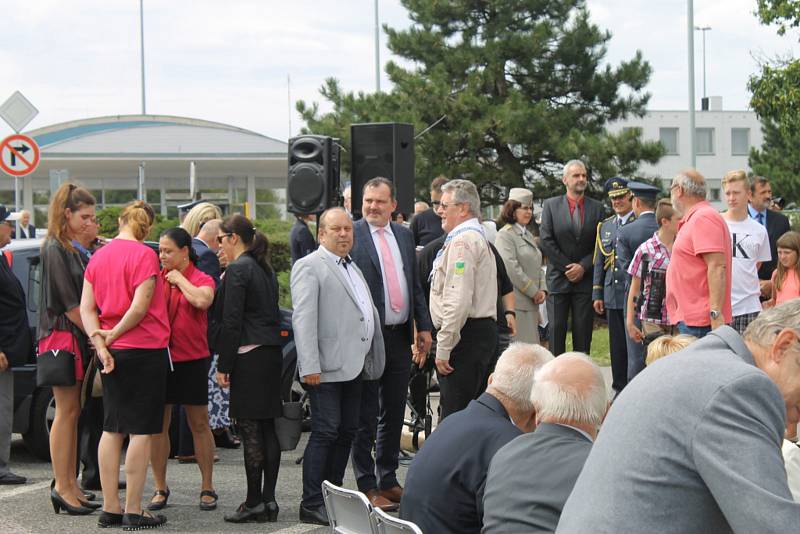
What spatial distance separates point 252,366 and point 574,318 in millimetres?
4721

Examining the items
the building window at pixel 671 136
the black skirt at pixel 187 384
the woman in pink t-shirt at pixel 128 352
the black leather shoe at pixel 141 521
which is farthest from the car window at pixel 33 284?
the building window at pixel 671 136

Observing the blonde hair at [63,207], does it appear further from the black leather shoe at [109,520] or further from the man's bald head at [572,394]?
the man's bald head at [572,394]

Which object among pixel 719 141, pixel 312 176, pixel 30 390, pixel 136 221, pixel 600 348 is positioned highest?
pixel 719 141

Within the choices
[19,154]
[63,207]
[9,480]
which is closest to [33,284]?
[9,480]

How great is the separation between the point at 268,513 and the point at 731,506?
5261 millimetres

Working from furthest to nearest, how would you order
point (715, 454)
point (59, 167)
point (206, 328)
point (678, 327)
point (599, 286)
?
point (59, 167)
point (599, 286)
point (678, 327)
point (206, 328)
point (715, 454)

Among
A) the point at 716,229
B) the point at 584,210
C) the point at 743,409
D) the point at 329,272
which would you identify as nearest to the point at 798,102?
the point at 584,210

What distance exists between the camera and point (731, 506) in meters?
2.49

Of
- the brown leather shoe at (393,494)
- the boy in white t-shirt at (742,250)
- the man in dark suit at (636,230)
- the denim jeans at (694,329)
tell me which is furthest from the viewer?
the man in dark suit at (636,230)

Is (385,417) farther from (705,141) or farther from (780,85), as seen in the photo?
(705,141)

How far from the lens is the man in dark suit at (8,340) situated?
8570 millimetres

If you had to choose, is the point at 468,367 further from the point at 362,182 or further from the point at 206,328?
the point at 362,182

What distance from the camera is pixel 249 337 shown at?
24.4 ft

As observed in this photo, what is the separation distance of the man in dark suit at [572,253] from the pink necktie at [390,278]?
335 cm
